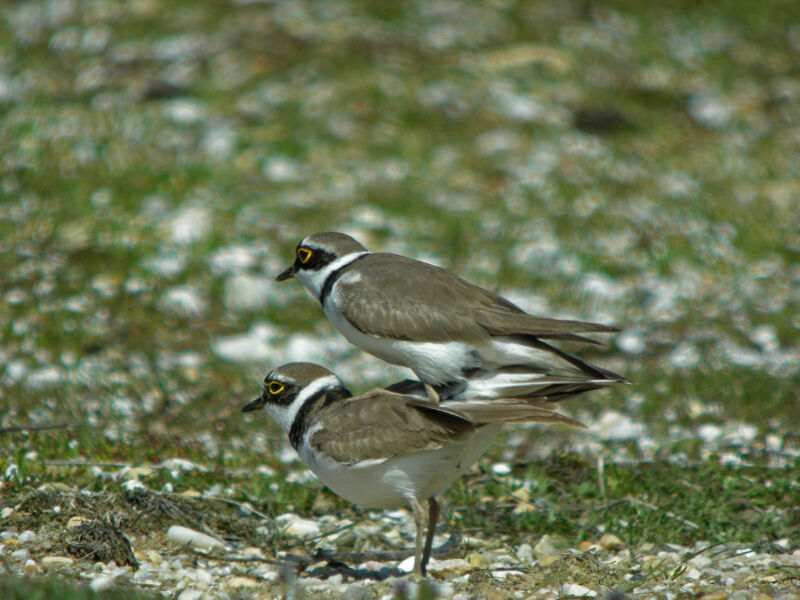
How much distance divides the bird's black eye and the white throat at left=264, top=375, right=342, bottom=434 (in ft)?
2.71

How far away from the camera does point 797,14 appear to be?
13211 millimetres

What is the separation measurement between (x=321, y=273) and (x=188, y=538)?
5.69 ft

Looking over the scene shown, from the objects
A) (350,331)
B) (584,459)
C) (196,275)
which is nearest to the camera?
(350,331)

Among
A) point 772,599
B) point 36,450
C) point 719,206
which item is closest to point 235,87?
point 719,206

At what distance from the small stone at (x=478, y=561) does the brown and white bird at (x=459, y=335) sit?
90 cm

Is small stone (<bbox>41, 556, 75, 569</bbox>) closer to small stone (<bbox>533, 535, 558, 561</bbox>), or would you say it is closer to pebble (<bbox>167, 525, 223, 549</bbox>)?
pebble (<bbox>167, 525, 223, 549</bbox>)

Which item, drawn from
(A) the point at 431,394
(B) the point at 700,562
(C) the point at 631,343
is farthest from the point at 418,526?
(C) the point at 631,343

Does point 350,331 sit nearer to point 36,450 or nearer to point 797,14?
point 36,450

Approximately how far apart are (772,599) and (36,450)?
4411mm

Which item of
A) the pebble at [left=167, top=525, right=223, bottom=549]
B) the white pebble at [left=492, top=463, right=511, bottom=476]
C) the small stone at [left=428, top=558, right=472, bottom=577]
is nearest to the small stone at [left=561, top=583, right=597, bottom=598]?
the small stone at [left=428, top=558, right=472, bottom=577]

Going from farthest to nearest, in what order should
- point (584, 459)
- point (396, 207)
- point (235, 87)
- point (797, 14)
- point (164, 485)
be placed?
1. point (797, 14)
2. point (235, 87)
3. point (396, 207)
4. point (584, 459)
5. point (164, 485)

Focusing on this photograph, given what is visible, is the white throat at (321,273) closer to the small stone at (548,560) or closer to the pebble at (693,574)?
the small stone at (548,560)

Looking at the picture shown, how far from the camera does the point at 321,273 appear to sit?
6.02m

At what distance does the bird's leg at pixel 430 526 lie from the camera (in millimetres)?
5145
